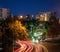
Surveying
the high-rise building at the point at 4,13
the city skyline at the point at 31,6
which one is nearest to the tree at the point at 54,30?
the city skyline at the point at 31,6

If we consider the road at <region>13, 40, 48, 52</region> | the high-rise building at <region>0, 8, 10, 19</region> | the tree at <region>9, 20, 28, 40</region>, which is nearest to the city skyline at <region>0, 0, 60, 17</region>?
the high-rise building at <region>0, 8, 10, 19</region>

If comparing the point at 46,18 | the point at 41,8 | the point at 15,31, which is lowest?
the point at 15,31

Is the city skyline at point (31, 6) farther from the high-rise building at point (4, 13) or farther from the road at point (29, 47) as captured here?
the road at point (29, 47)

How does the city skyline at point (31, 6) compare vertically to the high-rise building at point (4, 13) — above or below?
above

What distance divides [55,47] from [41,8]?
2.05 feet

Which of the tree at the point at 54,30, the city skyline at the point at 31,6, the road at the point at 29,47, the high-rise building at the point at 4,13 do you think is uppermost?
the city skyline at the point at 31,6

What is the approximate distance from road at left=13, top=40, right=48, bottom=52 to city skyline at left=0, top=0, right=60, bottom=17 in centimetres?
45

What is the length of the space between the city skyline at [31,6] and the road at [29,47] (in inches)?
17.8

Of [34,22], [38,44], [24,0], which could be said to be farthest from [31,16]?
[38,44]

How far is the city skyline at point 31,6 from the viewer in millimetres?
2525

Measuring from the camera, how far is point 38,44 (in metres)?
2.52

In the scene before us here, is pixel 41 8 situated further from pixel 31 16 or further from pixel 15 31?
pixel 15 31

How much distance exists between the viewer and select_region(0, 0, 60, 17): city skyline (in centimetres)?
253

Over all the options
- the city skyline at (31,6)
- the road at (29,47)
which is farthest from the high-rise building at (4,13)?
the road at (29,47)
